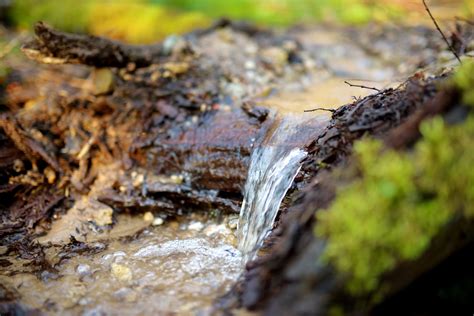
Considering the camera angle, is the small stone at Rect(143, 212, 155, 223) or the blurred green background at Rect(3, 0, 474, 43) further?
the blurred green background at Rect(3, 0, 474, 43)

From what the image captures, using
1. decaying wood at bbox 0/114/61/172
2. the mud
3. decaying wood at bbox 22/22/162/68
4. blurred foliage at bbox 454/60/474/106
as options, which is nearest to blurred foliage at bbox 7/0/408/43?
the mud

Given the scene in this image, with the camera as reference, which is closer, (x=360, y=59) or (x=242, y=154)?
(x=242, y=154)

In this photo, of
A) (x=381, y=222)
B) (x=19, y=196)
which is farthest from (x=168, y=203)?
(x=381, y=222)

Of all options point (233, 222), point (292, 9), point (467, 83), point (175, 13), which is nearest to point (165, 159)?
point (233, 222)

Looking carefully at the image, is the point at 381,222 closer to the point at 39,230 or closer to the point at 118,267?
the point at 118,267

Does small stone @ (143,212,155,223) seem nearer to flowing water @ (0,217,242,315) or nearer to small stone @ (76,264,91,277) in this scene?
flowing water @ (0,217,242,315)

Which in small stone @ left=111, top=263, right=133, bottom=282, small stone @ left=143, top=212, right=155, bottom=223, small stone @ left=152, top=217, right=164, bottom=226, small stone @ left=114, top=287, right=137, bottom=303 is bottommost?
small stone @ left=152, top=217, right=164, bottom=226

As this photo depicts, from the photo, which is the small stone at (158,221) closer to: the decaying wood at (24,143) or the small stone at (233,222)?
the small stone at (233,222)
